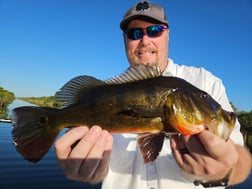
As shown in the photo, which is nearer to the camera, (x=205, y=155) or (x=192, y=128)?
(x=192, y=128)

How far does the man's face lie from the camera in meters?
4.35

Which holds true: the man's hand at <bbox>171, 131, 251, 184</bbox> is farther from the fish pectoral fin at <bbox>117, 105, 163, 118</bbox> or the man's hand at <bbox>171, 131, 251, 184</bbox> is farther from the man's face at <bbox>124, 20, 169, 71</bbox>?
the man's face at <bbox>124, 20, 169, 71</bbox>

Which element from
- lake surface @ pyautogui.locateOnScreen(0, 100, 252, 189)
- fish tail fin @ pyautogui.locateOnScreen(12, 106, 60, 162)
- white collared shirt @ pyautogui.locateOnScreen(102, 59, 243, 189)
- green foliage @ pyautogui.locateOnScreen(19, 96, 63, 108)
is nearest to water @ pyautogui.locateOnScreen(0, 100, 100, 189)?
lake surface @ pyautogui.locateOnScreen(0, 100, 252, 189)

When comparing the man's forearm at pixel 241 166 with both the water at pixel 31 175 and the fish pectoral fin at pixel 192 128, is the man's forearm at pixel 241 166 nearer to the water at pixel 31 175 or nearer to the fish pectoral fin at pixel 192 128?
the fish pectoral fin at pixel 192 128

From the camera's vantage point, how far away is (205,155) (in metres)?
2.46

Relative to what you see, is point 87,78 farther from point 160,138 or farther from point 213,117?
point 213,117

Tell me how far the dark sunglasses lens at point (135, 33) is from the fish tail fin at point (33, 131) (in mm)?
2289

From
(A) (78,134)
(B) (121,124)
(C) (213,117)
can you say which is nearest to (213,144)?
(C) (213,117)

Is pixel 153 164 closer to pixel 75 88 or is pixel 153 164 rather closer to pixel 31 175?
pixel 75 88

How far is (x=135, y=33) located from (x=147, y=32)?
0.67ft

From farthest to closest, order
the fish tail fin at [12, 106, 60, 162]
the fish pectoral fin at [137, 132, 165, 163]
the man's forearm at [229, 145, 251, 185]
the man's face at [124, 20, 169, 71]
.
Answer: the man's face at [124, 20, 169, 71]
the man's forearm at [229, 145, 251, 185]
the fish tail fin at [12, 106, 60, 162]
the fish pectoral fin at [137, 132, 165, 163]

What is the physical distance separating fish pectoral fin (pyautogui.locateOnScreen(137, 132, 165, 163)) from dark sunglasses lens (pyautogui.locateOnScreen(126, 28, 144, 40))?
7.62 feet

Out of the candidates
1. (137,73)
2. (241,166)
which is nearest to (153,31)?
(137,73)

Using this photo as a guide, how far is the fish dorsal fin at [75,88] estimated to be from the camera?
280 cm
